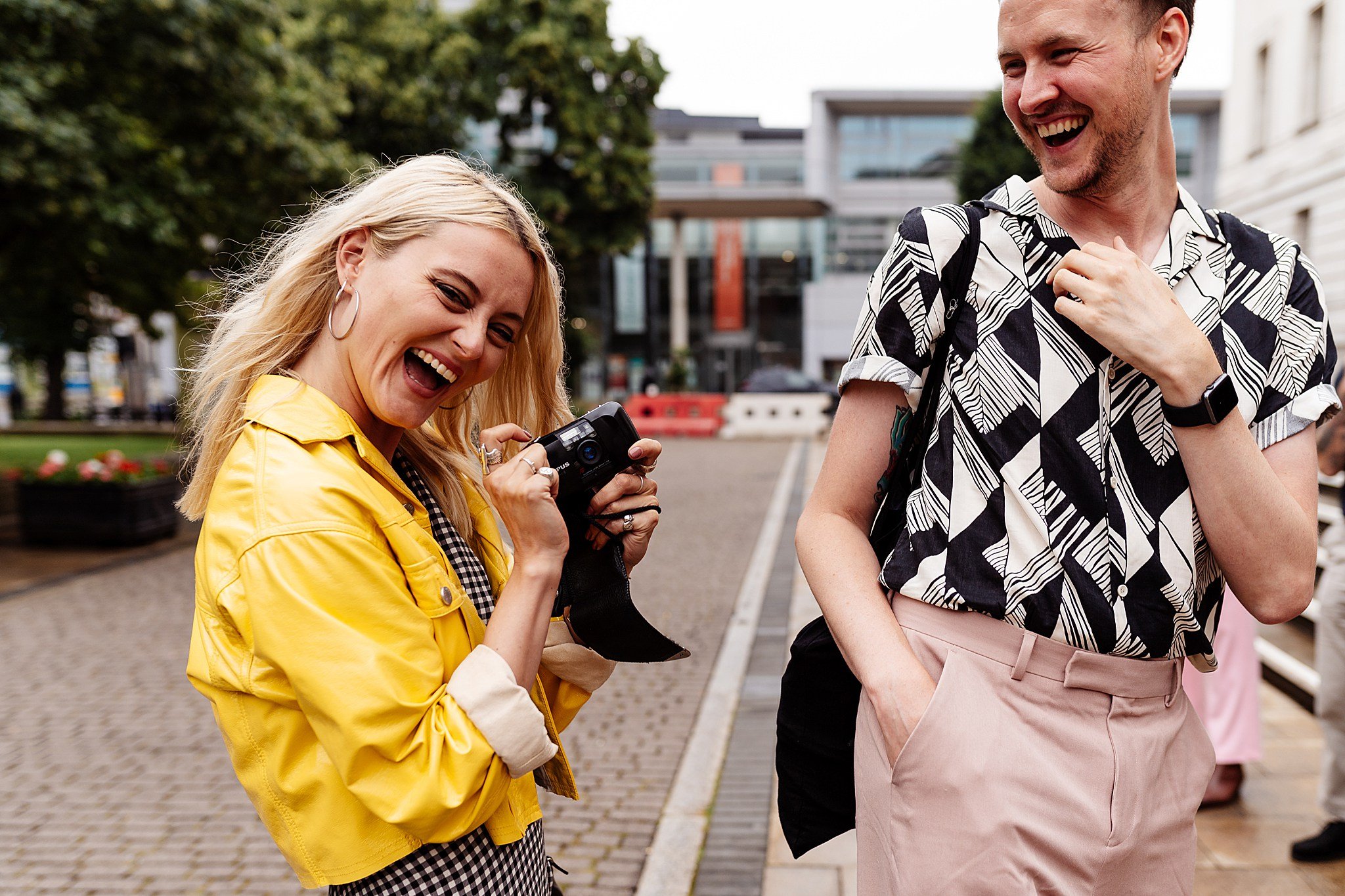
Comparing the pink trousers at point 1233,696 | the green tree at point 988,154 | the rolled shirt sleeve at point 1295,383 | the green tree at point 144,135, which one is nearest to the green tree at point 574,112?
the green tree at point 988,154

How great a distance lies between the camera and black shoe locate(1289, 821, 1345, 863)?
343cm

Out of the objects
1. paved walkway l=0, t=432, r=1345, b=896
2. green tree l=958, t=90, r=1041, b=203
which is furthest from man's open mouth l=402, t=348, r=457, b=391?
green tree l=958, t=90, r=1041, b=203

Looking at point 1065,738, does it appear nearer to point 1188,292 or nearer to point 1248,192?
point 1188,292

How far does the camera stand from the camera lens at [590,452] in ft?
5.04

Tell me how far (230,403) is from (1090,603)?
1335 millimetres

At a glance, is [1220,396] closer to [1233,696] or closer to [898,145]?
[1233,696]

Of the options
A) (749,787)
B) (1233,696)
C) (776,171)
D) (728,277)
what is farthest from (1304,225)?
(728,277)

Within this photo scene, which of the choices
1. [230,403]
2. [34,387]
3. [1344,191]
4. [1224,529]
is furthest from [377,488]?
[34,387]

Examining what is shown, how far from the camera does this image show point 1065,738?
1.33 metres

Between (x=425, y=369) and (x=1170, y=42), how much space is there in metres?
1.19

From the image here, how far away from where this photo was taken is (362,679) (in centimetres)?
118

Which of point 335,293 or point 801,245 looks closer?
point 335,293

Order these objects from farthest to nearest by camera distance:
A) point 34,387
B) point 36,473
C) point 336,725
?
point 34,387 → point 36,473 → point 336,725

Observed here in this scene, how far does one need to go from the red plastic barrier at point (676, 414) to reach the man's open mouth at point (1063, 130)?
24.4 meters
